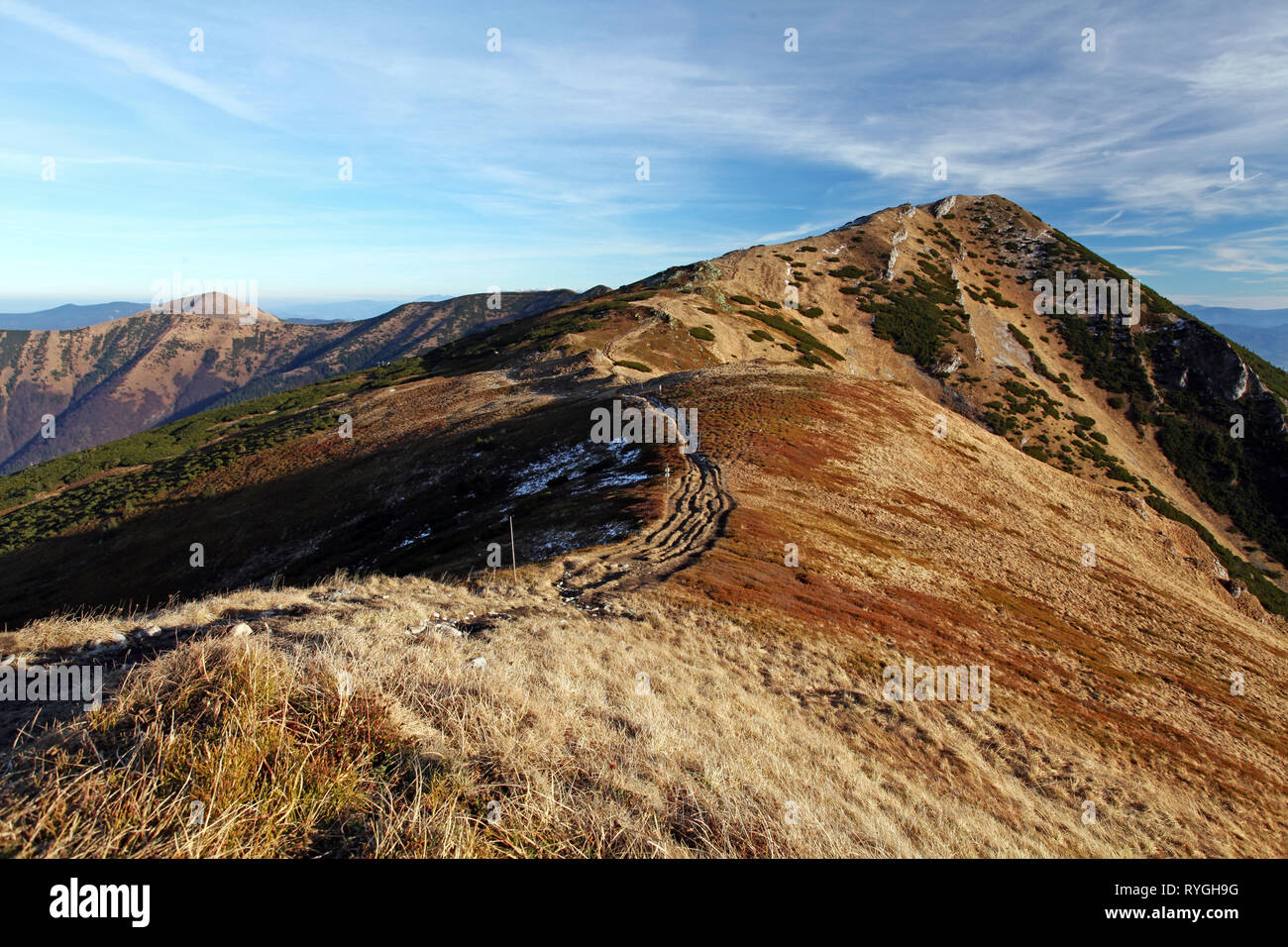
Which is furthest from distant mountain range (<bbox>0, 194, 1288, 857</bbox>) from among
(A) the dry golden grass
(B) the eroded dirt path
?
(B) the eroded dirt path

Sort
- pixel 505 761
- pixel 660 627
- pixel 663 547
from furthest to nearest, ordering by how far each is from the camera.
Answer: pixel 663 547 < pixel 660 627 < pixel 505 761

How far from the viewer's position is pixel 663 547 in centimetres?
1944

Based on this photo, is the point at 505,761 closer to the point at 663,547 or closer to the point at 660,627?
the point at 660,627

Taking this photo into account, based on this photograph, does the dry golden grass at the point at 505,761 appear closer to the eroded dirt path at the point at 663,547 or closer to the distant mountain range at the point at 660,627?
the distant mountain range at the point at 660,627

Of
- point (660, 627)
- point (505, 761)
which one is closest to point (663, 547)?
point (660, 627)

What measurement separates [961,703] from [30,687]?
17.4 meters

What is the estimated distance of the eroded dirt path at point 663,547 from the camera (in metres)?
16.9

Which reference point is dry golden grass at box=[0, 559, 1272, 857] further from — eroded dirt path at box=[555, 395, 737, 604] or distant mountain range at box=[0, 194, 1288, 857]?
eroded dirt path at box=[555, 395, 737, 604]

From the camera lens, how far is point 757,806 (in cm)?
639

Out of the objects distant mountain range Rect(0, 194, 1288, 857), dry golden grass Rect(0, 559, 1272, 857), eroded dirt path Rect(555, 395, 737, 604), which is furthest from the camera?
eroded dirt path Rect(555, 395, 737, 604)

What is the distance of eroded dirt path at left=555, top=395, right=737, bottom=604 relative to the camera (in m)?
16.9

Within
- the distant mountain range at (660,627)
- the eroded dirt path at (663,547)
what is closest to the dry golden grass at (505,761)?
the distant mountain range at (660,627)
